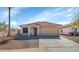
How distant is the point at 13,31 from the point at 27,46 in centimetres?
64

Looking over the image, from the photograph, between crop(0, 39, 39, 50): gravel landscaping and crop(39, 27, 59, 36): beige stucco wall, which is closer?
crop(39, 27, 59, 36): beige stucco wall

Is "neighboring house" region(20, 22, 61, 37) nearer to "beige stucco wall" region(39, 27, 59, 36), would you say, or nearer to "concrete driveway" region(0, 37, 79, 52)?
"beige stucco wall" region(39, 27, 59, 36)

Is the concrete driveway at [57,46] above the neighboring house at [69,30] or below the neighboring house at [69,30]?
below

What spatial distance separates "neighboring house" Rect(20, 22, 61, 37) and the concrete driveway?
0.22 metres

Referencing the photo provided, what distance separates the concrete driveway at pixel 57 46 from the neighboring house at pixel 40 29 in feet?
0.72

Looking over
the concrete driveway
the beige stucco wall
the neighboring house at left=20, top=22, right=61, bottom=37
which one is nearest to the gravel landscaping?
the concrete driveway

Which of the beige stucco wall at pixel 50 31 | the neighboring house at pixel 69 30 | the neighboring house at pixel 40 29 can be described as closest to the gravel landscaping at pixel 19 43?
the neighboring house at pixel 40 29

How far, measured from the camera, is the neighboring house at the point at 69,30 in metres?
6.42

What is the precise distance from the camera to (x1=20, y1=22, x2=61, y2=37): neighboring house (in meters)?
6.43

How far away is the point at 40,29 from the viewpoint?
6.53 metres

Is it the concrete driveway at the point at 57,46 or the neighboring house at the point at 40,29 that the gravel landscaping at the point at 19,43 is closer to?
the concrete driveway at the point at 57,46
